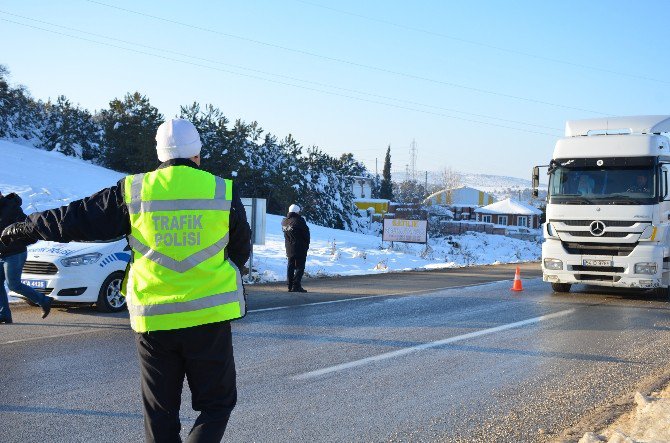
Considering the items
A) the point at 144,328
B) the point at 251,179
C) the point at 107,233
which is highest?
the point at 251,179

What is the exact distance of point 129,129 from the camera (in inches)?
1893

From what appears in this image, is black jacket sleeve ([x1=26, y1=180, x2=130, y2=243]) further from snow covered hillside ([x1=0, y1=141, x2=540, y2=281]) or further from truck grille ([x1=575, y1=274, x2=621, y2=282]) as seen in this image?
snow covered hillside ([x1=0, y1=141, x2=540, y2=281])

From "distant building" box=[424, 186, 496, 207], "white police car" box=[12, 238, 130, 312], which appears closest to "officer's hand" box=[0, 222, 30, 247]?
"white police car" box=[12, 238, 130, 312]

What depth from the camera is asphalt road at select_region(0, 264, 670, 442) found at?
544 cm

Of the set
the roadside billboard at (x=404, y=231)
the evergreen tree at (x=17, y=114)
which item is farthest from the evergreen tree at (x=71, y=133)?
the roadside billboard at (x=404, y=231)

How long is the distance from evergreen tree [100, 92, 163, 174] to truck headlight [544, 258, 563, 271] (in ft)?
116

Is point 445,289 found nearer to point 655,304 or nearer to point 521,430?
point 655,304

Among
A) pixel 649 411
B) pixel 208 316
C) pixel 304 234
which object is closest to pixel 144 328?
pixel 208 316

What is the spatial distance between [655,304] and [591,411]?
8.77 m

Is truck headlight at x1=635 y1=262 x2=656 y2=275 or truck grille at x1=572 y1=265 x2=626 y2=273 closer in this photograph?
truck headlight at x1=635 y1=262 x2=656 y2=275

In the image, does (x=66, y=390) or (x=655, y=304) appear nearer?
(x=66, y=390)

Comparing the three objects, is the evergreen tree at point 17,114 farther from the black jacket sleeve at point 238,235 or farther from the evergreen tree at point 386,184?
the evergreen tree at point 386,184

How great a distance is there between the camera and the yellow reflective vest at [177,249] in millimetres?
3428

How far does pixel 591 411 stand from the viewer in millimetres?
6000
